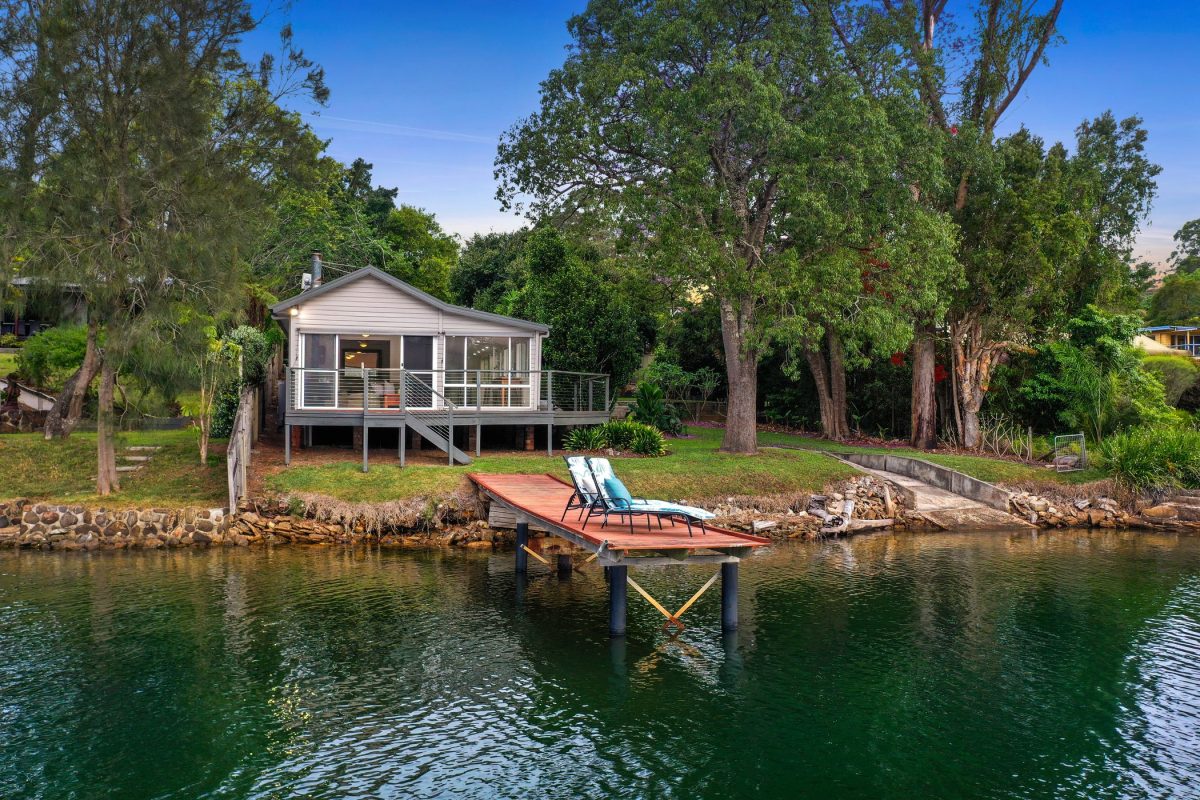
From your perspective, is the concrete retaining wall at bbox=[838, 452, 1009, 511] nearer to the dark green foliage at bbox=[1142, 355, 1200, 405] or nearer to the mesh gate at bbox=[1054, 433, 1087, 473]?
the mesh gate at bbox=[1054, 433, 1087, 473]

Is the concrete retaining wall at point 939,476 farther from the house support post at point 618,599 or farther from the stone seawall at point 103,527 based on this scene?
the stone seawall at point 103,527

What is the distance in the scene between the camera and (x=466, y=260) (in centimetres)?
4562

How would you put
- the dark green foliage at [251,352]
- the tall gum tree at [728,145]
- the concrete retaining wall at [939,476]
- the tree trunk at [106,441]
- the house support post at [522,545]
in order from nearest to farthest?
the house support post at [522,545]
the tree trunk at [106,441]
the tall gum tree at [728,145]
the concrete retaining wall at [939,476]
the dark green foliage at [251,352]

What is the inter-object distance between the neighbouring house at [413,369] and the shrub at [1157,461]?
1421 cm

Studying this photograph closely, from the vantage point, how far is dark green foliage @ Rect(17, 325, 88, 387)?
28125 millimetres

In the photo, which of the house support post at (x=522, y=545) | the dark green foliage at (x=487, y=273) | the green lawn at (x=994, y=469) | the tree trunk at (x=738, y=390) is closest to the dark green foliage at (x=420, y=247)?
the dark green foliage at (x=487, y=273)

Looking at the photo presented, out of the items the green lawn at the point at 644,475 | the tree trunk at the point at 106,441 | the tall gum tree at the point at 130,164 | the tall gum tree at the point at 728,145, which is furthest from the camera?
the tall gum tree at the point at 728,145

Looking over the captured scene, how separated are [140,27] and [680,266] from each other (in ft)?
44.4

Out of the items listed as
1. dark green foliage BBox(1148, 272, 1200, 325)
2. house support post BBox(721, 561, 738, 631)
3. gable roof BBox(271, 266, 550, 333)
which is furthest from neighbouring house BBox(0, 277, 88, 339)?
dark green foliage BBox(1148, 272, 1200, 325)

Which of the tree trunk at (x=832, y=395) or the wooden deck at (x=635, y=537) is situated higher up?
the tree trunk at (x=832, y=395)

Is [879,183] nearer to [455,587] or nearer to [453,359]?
[453,359]

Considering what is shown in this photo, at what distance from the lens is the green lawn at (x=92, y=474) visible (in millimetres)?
20391

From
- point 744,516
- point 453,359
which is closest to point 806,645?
point 744,516

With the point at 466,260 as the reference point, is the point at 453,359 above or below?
below
